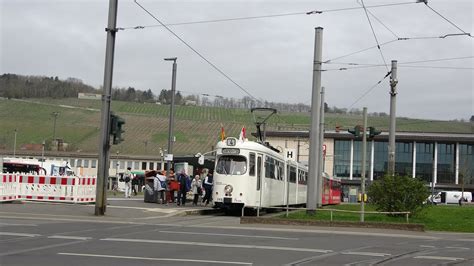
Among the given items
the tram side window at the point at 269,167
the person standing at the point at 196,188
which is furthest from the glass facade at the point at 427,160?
the tram side window at the point at 269,167

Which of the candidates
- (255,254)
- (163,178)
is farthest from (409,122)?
(255,254)

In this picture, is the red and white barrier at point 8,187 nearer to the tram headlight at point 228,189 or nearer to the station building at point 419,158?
the tram headlight at point 228,189

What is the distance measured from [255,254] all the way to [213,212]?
16465mm

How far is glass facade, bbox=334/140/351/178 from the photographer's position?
106931mm

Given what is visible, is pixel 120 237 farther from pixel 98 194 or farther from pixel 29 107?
pixel 29 107

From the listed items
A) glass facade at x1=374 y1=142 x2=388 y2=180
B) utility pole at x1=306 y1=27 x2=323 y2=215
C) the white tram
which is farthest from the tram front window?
glass facade at x1=374 y1=142 x2=388 y2=180

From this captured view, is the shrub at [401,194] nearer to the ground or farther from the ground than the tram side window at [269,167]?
nearer to the ground

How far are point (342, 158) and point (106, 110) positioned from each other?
88.6 meters

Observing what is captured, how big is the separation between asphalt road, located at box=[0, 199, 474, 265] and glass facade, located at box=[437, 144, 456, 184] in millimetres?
85909

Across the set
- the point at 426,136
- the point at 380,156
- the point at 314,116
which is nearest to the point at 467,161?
the point at 426,136

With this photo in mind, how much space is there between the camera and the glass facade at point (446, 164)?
103 meters

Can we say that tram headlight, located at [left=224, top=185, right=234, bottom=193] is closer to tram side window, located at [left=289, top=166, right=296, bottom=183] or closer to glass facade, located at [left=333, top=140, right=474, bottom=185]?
tram side window, located at [left=289, top=166, right=296, bottom=183]

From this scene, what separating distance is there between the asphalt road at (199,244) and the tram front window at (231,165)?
5967 millimetres

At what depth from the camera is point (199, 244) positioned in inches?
552
